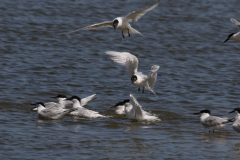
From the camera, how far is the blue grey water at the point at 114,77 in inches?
349

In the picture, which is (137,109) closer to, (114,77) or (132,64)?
(132,64)

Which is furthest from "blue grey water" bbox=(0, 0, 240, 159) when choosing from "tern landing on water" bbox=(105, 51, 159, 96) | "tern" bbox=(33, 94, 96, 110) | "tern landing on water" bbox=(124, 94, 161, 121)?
"tern landing on water" bbox=(105, 51, 159, 96)

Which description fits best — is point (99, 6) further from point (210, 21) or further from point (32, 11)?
point (210, 21)

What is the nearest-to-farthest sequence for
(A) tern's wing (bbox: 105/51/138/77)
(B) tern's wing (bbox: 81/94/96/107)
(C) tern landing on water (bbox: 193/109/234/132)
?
(C) tern landing on water (bbox: 193/109/234/132), (A) tern's wing (bbox: 105/51/138/77), (B) tern's wing (bbox: 81/94/96/107)

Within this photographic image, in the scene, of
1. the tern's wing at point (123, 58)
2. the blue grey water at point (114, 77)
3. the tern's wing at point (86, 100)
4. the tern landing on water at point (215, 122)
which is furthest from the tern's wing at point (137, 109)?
the tern's wing at point (86, 100)

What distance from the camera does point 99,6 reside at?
1013 inches

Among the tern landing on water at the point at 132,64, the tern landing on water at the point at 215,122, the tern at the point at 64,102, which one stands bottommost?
the tern landing on water at the point at 215,122

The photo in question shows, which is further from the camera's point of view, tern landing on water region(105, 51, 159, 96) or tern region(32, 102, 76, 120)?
tern landing on water region(105, 51, 159, 96)

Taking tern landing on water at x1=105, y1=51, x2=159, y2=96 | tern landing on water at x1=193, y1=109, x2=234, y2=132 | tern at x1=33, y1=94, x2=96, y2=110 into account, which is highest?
tern landing on water at x1=105, y1=51, x2=159, y2=96

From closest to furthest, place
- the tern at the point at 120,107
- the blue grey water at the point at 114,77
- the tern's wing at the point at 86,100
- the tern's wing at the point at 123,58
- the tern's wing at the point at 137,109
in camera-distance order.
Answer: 1. the blue grey water at the point at 114,77
2. the tern's wing at the point at 137,109
3. the tern's wing at the point at 123,58
4. the tern at the point at 120,107
5. the tern's wing at the point at 86,100

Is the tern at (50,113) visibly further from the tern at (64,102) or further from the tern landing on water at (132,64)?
the tern landing on water at (132,64)

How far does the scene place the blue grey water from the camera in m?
8.86

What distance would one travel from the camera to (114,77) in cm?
1546

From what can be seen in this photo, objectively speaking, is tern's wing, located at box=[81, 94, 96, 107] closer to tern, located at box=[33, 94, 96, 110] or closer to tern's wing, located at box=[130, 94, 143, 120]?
tern, located at box=[33, 94, 96, 110]
